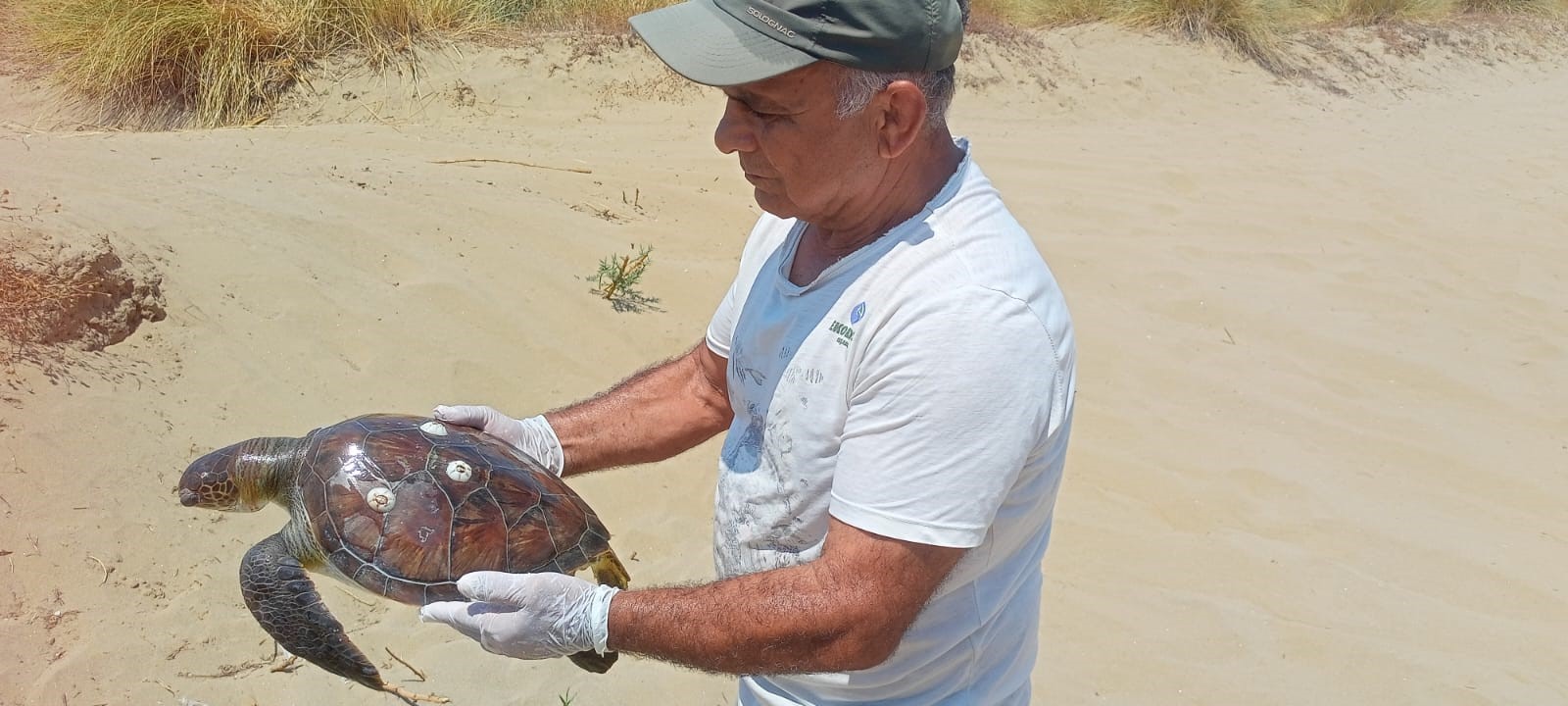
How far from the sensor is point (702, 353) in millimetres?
2229

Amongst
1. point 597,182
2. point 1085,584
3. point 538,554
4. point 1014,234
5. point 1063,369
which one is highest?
point 1014,234

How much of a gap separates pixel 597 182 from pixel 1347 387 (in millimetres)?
3854

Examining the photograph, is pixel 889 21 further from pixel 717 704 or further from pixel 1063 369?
pixel 717 704

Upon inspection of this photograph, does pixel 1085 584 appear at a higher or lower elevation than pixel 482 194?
lower

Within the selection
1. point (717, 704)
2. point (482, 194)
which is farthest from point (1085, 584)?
point (482, 194)

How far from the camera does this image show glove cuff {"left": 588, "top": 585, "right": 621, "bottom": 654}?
166cm

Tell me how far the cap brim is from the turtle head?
1.58 meters

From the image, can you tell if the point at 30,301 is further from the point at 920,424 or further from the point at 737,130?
the point at 920,424

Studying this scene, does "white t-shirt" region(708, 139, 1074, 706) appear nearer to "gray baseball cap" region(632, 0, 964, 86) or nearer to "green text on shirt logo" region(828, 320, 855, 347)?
"green text on shirt logo" region(828, 320, 855, 347)

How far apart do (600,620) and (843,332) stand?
1.84 ft

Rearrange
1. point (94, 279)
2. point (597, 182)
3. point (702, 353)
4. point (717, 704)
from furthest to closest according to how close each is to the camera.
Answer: point (597, 182)
point (94, 279)
point (717, 704)
point (702, 353)

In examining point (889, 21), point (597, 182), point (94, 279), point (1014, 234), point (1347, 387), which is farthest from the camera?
point (597, 182)

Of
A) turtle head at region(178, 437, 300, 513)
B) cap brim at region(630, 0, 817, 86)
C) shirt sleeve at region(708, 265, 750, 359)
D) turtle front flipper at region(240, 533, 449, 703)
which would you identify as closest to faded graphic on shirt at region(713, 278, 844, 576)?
shirt sleeve at region(708, 265, 750, 359)

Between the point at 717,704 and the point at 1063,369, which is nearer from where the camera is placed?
the point at 1063,369
